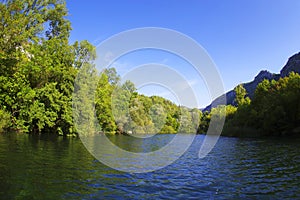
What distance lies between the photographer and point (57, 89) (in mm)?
54656

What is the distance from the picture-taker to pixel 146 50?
2470cm

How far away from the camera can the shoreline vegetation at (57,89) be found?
151ft

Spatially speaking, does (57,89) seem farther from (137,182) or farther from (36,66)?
(137,182)

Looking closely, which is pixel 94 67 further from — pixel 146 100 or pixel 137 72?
pixel 146 100

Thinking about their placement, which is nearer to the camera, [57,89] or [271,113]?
[57,89]


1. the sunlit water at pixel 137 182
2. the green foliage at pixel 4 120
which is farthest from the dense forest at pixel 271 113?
the green foliage at pixel 4 120

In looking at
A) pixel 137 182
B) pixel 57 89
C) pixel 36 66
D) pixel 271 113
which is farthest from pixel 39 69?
pixel 271 113

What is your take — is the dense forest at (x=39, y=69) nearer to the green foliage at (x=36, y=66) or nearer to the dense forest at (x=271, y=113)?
the green foliage at (x=36, y=66)

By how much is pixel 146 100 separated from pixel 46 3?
179 feet

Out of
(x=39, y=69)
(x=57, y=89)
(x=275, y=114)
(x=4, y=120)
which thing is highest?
(x=39, y=69)

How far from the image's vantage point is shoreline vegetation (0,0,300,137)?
4612cm

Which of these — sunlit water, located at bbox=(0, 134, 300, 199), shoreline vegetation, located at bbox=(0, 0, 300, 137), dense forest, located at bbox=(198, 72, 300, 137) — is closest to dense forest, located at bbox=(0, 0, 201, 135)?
shoreline vegetation, located at bbox=(0, 0, 300, 137)

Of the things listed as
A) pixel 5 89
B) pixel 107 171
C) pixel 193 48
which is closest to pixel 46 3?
pixel 5 89

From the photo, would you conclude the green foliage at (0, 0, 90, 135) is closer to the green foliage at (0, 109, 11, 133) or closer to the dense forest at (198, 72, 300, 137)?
the green foliage at (0, 109, 11, 133)
